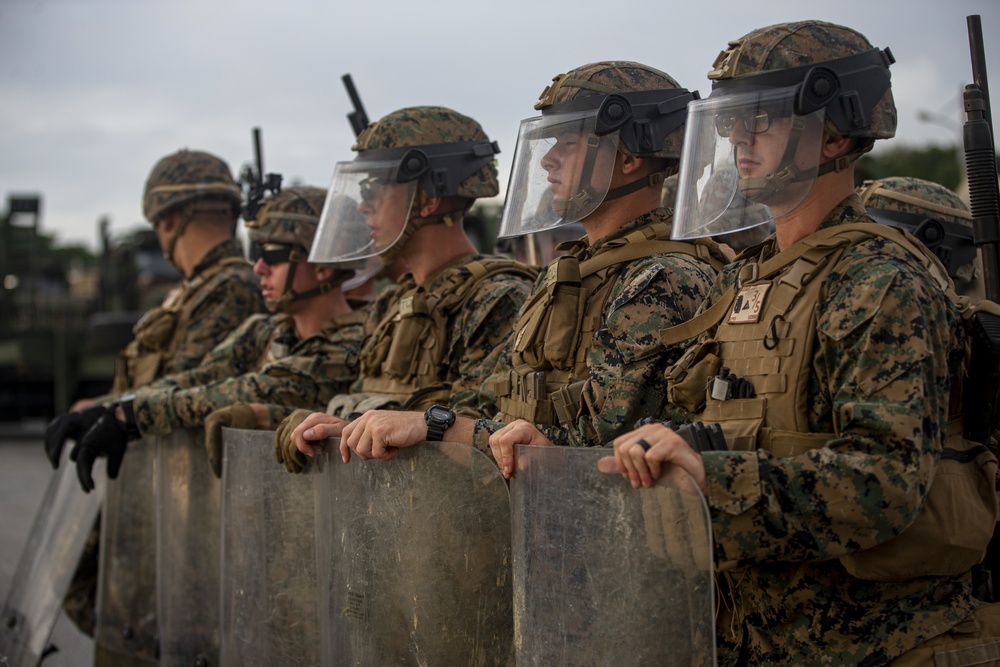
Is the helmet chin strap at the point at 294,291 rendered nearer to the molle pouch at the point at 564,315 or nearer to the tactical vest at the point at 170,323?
the tactical vest at the point at 170,323

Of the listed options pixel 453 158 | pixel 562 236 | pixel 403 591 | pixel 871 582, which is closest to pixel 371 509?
pixel 403 591

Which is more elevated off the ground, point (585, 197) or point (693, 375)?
point (585, 197)

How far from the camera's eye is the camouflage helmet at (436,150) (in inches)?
166

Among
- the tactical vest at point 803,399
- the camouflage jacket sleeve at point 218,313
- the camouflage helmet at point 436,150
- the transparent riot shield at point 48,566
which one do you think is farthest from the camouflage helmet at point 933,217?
the transparent riot shield at point 48,566

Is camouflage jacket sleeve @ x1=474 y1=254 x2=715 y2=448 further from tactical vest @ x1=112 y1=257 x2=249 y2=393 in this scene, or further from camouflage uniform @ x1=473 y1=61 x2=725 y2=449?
tactical vest @ x1=112 y1=257 x2=249 y2=393

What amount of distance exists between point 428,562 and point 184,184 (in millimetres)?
4373

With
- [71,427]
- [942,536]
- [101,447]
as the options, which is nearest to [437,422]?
[942,536]

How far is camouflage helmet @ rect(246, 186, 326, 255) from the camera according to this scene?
5230 mm

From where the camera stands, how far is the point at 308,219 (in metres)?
5.30

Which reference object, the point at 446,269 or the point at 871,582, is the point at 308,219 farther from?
the point at 871,582

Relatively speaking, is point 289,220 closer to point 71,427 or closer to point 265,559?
point 71,427

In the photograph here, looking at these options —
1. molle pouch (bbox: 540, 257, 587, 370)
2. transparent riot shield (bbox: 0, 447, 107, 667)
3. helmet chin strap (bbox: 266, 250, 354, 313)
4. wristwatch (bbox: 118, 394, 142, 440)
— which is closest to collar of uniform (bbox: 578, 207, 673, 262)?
molle pouch (bbox: 540, 257, 587, 370)

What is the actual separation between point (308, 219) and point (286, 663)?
96.2 inches

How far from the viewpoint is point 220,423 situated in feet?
14.0
